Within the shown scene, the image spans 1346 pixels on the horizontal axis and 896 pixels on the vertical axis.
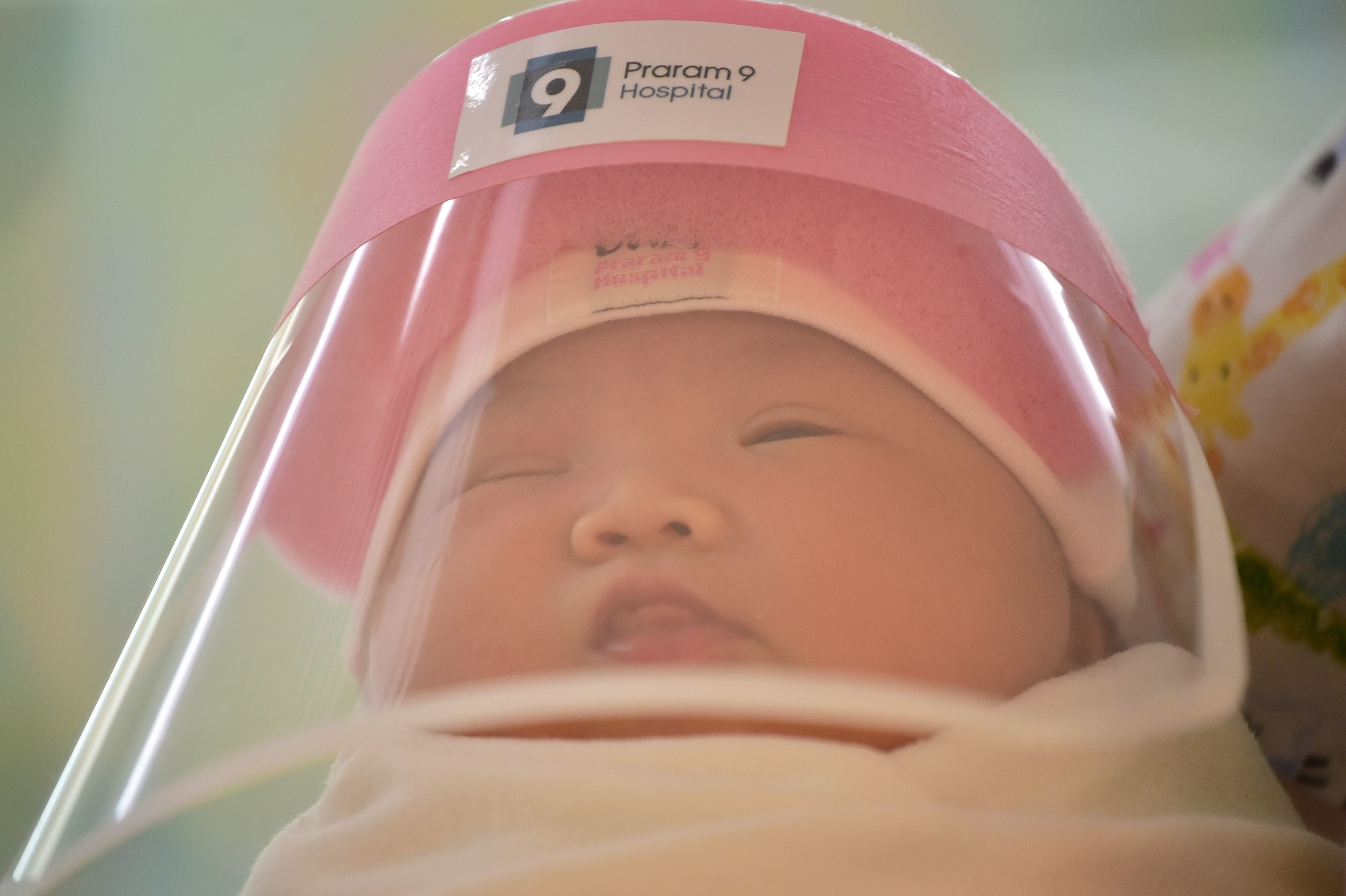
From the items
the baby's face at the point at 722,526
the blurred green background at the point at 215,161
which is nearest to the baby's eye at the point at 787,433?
the baby's face at the point at 722,526

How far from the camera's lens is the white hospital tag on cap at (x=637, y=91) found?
0.54 metres

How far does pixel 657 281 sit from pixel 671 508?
0.17 m

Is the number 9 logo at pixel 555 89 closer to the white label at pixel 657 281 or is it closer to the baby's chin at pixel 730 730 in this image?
the white label at pixel 657 281

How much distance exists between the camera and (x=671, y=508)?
487 millimetres

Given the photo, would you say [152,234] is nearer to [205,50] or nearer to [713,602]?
[205,50]

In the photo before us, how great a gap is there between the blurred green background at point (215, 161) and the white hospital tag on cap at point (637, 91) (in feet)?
1.90

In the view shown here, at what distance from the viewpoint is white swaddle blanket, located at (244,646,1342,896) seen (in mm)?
362

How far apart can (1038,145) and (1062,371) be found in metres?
0.15

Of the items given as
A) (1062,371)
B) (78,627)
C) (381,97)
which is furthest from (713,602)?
(381,97)

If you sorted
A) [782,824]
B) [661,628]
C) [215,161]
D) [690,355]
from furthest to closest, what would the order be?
1. [215,161]
2. [690,355]
3. [661,628]
4. [782,824]

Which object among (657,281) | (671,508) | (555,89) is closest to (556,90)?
(555,89)

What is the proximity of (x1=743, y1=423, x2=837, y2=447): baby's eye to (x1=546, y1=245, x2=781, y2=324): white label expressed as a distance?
79mm

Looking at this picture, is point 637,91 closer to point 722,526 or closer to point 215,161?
point 722,526

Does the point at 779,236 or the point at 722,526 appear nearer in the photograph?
the point at 722,526
